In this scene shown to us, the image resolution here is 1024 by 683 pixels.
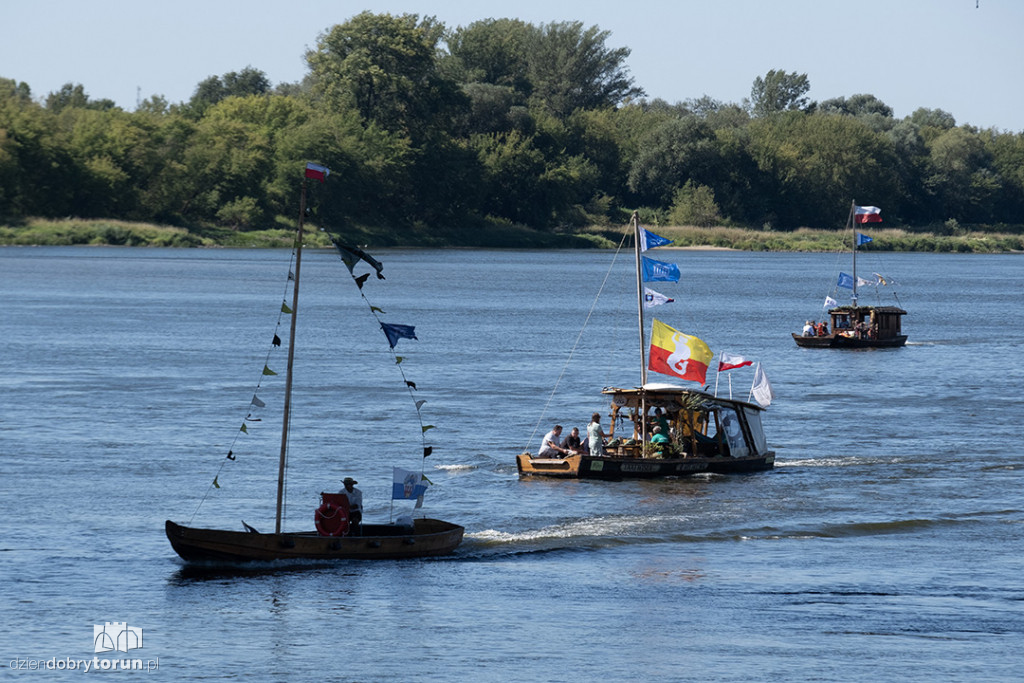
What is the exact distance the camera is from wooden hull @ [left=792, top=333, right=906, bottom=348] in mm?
87375

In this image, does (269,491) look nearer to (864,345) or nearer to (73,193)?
(864,345)

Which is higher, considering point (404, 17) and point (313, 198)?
point (404, 17)

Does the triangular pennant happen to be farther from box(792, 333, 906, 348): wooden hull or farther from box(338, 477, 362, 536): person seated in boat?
box(792, 333, 906, 348): wooden hull

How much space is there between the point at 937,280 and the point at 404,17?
73.9 metres

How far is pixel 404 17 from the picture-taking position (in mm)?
190500

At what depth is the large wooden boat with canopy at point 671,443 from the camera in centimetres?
4306

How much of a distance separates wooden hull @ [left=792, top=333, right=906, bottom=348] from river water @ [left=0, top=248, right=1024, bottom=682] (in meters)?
2.11

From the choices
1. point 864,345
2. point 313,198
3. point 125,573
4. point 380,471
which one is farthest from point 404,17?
point 125,573

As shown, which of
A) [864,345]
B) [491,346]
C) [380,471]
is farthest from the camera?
[864,345]

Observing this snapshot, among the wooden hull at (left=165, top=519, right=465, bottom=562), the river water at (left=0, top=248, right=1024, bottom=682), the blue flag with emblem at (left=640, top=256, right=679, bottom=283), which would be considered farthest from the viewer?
the blue flag with emblem at (left=640, top=256, right=679, bottom=283)

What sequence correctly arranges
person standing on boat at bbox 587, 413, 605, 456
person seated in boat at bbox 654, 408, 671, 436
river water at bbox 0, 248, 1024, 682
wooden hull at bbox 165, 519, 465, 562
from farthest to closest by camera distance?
person seated in boat at bbox 654, 408, 671, 436, person standing on boat at bbox 587, 413, 605, 456, wooden hull at bbox 165, 519, 465, 562, river water at bbox 0, 248, 1024, 682

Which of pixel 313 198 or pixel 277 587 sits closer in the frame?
pixel 277 587

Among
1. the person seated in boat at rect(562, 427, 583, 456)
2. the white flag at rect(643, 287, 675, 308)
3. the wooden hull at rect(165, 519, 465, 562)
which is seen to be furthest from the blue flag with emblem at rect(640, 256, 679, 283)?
the wooden hull at rect(165, 519, 465, 562)

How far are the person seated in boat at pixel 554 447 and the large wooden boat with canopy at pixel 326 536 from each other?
1001cm
